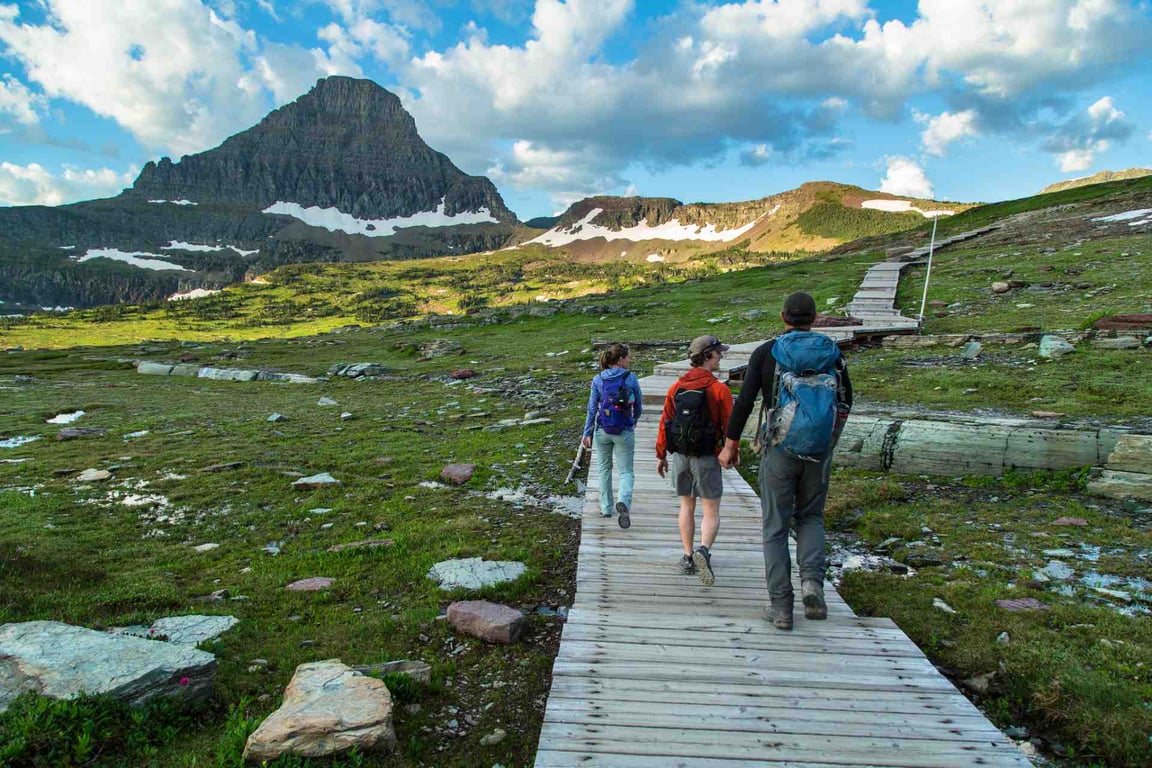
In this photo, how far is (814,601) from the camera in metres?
6.14

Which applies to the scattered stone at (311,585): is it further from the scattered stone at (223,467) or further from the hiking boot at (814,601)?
the scattered stone at (223,467)

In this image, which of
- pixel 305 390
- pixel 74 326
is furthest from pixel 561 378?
pixel 74 326

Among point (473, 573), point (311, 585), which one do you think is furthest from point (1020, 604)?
point (311, 585)

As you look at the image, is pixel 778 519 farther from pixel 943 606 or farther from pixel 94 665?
pixel 94 665

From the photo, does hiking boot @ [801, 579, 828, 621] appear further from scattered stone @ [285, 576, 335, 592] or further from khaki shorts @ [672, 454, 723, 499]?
scattered stone @ [285, 576, 335, 592]

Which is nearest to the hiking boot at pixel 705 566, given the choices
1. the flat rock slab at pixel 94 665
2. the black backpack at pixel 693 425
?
the black backpack at pixel 693 425

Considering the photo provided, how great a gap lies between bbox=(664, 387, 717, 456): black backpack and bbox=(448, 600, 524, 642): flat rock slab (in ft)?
9.24

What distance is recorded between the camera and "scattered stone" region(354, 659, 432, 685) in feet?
18.4

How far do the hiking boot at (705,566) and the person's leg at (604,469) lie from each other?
2.24m

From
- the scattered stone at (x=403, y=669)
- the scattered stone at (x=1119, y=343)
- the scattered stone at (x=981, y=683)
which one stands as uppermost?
the scattered stone at (x=1119, y=343)

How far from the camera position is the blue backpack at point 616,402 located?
898 cm

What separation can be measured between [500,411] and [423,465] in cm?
615

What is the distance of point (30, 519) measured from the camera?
1052cm

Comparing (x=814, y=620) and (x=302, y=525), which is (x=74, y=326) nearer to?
(x=302, y=525)
